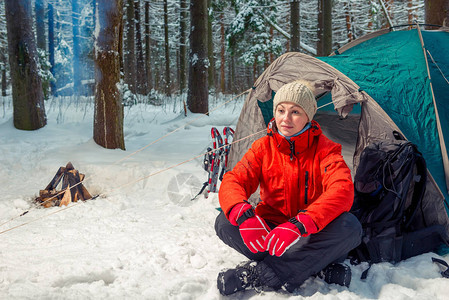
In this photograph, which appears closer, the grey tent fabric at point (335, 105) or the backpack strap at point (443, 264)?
the backpack strap at point (443, 264)

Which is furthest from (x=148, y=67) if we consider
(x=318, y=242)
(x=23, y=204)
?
(x=318, y=242)

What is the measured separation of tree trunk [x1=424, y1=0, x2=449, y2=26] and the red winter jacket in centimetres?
429

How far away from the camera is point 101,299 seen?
6.55ft

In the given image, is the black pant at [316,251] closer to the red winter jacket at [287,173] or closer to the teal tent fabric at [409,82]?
the red winter jacket at [287,173]

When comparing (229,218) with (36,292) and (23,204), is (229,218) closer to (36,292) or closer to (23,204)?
(36,292)

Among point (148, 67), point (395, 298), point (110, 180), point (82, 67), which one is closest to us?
point (395, 298)

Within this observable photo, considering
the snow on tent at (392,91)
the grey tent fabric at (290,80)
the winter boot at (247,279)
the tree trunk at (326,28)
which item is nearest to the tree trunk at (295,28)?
the tree trunk at (326,28)

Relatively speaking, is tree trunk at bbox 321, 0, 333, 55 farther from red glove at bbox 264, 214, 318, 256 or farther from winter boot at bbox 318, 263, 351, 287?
red glove at bbox 264, 214, 318, 256

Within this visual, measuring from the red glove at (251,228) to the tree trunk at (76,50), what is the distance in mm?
18702

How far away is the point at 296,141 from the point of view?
219cm

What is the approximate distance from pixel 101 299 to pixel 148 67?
50.4 feet

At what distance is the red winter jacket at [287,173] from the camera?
2.11 metres

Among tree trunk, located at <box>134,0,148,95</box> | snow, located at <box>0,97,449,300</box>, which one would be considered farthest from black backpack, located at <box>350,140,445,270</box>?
tree trunk, located at <box>134,0,148,95</box>

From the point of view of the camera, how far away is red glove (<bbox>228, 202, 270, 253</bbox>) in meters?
1.90
